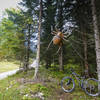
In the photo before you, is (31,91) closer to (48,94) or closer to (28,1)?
(48,94)

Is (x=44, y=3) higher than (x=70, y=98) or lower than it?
higher

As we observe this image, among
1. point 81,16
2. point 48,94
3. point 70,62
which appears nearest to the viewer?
point 48,94

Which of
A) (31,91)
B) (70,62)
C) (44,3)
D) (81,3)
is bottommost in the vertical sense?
(31,91)

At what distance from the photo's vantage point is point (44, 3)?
5.59 metres

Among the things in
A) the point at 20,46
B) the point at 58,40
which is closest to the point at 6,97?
the point at 58,40

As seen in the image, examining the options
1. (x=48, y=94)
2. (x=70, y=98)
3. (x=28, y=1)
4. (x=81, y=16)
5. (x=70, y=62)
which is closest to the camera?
(x=70, y=98)

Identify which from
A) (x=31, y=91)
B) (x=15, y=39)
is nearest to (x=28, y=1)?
(x=15, y=39)

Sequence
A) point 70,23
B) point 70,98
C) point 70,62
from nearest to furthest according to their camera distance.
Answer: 1. point 70,98
2. point 70,23
3. point 70,62

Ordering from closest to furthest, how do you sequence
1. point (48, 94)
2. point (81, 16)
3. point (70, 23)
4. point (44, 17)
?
1. point (48, 94)
2. point (81, 16)
3. point (44, 17)
4. point (70, 23)

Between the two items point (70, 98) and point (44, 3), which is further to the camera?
point (44, 3)

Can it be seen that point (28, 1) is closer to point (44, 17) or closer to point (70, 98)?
point (44, 17)

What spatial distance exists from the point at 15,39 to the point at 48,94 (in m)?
5.47

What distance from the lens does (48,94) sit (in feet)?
9.77

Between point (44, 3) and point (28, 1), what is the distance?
131cm
